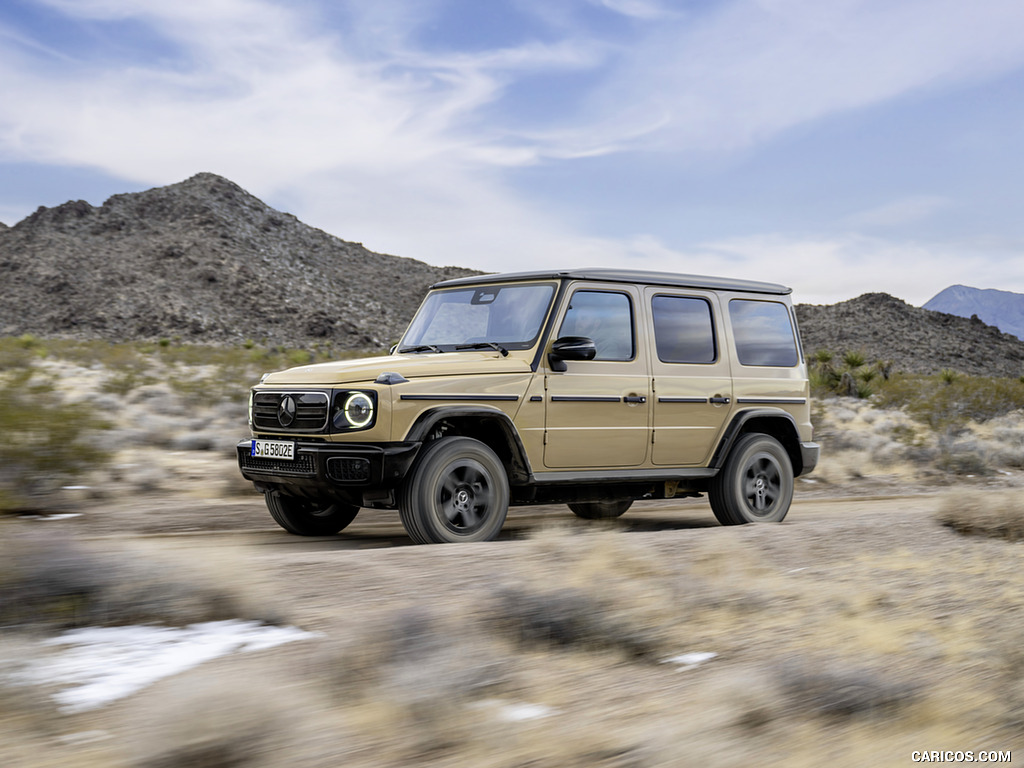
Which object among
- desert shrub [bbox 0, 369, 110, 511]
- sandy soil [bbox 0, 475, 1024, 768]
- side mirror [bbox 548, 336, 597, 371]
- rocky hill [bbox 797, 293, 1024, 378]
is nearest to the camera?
sandy soil [bbox 0, 475, 1024, 768]

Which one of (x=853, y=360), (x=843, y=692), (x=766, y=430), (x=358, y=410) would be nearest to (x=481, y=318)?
(x=358, y=410)

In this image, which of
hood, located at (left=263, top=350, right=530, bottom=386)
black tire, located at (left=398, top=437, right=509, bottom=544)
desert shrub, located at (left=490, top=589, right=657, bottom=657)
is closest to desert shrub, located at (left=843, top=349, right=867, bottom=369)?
hood, located at (left=263, top=350, right=530, bottom=386)

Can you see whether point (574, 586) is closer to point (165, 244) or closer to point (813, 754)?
point (813, 754)

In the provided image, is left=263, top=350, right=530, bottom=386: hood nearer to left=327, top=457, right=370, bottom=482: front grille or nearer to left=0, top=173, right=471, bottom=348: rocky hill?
left=327, top=457, right=370, bottom=482: front grille

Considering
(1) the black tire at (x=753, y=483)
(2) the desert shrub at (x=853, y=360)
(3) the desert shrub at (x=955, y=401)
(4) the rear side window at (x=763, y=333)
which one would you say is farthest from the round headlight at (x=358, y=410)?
(2) the desert shrub at (x=853, y=360)

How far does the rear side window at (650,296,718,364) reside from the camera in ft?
27.9

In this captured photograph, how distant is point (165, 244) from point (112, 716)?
239 ft

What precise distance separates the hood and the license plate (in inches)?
17.8

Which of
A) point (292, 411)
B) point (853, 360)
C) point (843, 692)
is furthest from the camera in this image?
point (853, 360)

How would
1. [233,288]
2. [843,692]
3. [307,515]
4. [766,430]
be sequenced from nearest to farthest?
[843,692]
[307,515]
[766,430]
[233,288]

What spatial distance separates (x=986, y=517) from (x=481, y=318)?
447 centimetres

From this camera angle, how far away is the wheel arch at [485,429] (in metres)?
7.06

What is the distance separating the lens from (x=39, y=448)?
9.52 m

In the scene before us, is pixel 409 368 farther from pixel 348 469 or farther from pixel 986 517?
pixel 986 517
